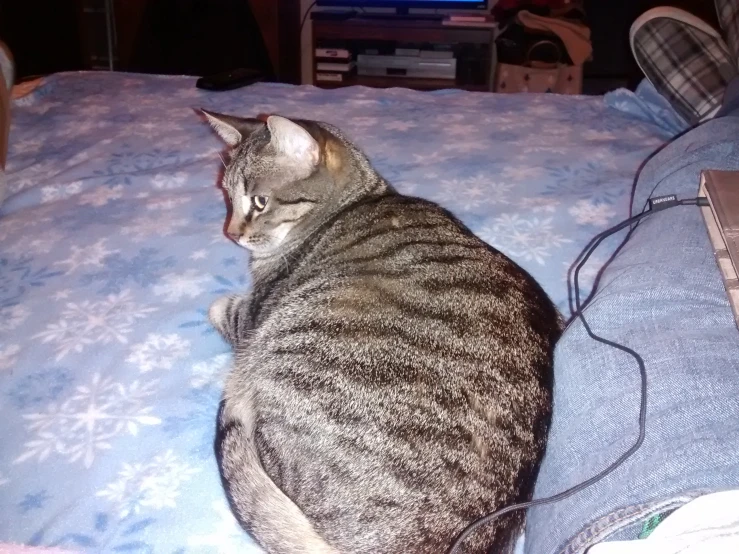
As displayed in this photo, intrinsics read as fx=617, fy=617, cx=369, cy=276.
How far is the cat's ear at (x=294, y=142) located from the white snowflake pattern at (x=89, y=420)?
1.70 ft

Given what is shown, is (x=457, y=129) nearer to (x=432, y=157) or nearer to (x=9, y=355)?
(x=432, y=157)

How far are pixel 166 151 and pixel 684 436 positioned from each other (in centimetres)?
161

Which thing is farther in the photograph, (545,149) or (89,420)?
(545,149)

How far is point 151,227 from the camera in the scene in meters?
1.52

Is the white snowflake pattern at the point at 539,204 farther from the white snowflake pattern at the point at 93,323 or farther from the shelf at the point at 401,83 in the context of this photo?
the shelf at the point at 401,83

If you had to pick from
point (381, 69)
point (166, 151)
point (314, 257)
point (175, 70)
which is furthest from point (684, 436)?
point (381, 69)

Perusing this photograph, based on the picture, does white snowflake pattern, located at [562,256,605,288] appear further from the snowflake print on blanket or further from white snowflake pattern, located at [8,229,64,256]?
white snowflake pattern, located at [8,229,64,256]

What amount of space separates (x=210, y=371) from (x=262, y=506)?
1.18 ft

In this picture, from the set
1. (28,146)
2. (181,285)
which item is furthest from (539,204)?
(28,146)

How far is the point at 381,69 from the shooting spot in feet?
13.7

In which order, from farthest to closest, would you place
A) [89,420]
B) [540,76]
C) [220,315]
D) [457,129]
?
[540,76], [457,129], [220,315], [89,420]

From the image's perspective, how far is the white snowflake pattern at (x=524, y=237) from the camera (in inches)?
55.4

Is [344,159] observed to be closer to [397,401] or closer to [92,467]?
[397,401]

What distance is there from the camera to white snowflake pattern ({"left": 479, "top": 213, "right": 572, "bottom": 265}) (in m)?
1.41
